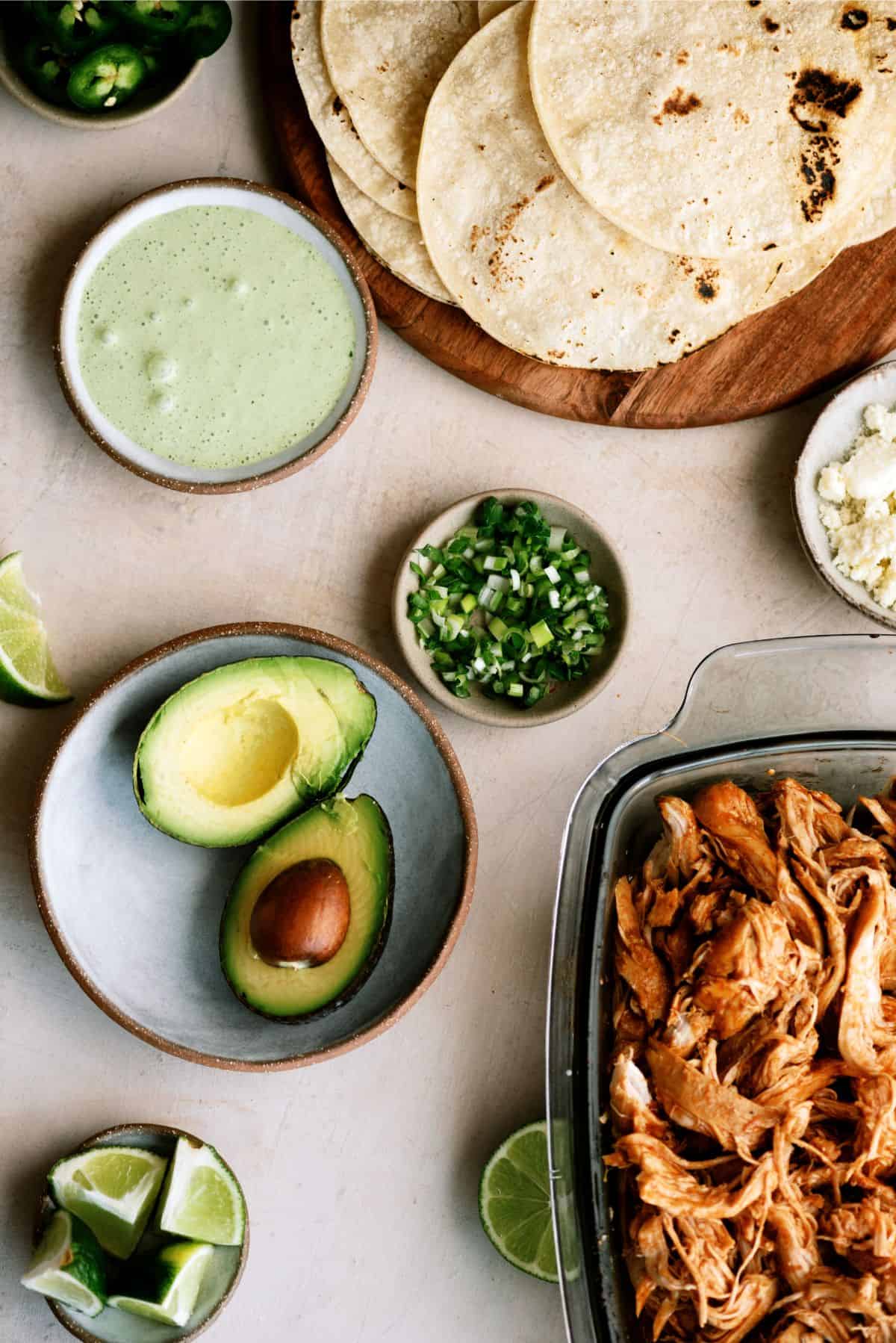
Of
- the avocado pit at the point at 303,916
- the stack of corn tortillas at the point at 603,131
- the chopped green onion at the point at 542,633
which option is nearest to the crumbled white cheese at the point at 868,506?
the stack of corn tortillas at the point at 603,131

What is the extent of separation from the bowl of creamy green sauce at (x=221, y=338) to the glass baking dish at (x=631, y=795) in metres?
0.84

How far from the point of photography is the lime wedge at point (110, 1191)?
6.90ft

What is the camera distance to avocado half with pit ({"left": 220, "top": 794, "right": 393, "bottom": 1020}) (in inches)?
77.1

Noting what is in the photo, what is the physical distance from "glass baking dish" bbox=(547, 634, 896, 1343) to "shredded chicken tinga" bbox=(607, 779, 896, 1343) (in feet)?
0.19

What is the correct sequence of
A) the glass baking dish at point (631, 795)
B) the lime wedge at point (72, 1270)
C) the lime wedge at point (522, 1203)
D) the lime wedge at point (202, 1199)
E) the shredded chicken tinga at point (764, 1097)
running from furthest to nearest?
the lime wedge at point (522, 1203) < the lime wedge at point (202, 1199) < the lime wedge at point (72, 1270) < the glass baking dish at point (631, 795) < the shredded chicken tinga at point (764, 1097)

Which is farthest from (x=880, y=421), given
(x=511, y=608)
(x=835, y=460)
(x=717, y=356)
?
(x=511, y=608)

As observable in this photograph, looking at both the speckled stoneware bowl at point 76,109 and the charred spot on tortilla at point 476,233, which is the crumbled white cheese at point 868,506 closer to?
the charred spot on tortilla at point 476,233

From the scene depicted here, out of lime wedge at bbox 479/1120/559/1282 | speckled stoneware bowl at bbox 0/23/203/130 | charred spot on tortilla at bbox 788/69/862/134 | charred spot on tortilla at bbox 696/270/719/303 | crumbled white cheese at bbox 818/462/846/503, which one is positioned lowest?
lime wedge at bbox 479/1120/559/1282

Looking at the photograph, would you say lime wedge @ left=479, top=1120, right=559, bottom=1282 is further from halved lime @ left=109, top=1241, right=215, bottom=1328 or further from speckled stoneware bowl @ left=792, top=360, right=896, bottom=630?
speckled stoneware bowl @ left=792, top=360, right=896, bottom=630

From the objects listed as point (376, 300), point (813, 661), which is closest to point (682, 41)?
point (376, 300)

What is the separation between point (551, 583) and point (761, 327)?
2.16 feet

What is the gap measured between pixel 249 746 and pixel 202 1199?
0.86 m

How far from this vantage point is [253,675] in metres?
1.94

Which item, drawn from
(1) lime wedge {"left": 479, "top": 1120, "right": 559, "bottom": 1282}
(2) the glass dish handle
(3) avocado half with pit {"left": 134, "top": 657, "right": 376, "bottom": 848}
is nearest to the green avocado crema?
(3) avocado half with pit {"left": 134, "top": 657, "right": 376, "bottom": 848}
